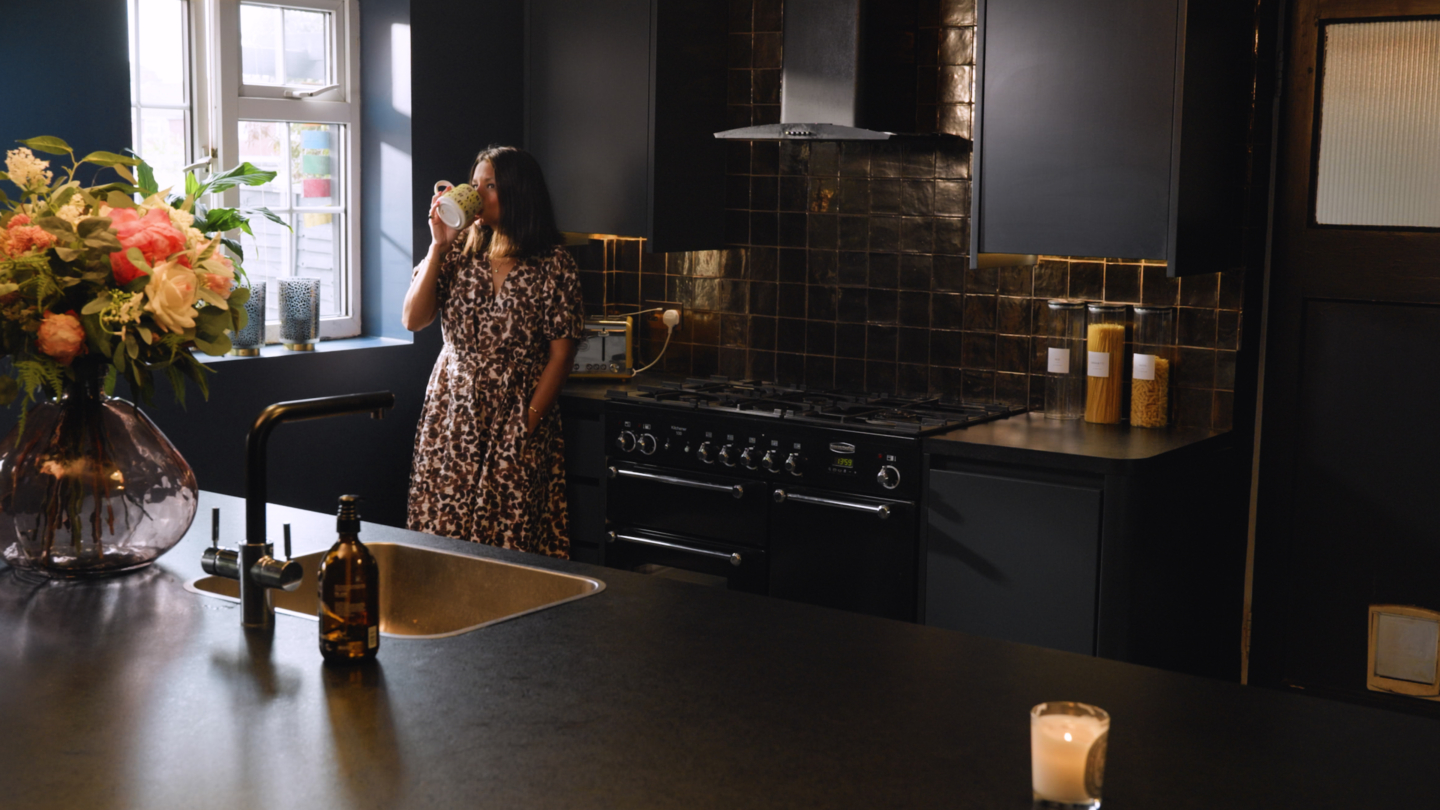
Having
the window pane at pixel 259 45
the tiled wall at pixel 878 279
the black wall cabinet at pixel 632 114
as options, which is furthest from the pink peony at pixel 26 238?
the tiled wall at pixel 878 279

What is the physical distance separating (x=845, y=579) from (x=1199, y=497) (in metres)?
0.92

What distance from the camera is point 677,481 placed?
3.92 metres

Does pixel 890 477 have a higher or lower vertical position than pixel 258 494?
lower

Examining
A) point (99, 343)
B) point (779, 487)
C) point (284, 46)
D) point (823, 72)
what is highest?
point (284, 46)

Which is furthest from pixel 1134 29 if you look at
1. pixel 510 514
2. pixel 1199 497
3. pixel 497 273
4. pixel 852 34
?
pixel 510 514

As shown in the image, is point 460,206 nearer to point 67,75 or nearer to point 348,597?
point 67,75

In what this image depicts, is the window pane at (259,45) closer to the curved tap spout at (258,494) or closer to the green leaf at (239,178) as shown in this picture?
the green leaf at (239,178)

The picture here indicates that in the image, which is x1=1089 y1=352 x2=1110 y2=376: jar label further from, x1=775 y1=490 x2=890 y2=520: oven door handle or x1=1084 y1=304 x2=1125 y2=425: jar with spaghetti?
x1=775 y1=490 x2=890 y2=520: oven door handle

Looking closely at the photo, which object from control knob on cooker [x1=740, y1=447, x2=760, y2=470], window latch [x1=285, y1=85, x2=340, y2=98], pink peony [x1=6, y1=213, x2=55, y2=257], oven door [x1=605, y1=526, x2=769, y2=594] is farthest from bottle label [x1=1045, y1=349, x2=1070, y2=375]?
pink peony [x1=6, y1=213, x2=55, y2=257]

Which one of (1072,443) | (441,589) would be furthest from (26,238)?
(1072,443)

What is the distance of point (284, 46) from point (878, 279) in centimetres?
193

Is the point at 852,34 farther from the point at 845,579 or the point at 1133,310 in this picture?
the point at 845,579

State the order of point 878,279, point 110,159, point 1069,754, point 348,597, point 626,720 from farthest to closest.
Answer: point 878,279, point 110,159, point 348,597, point 626,720, point 1069,754

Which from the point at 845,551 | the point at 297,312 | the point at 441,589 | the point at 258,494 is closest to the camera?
the point at 258,494
